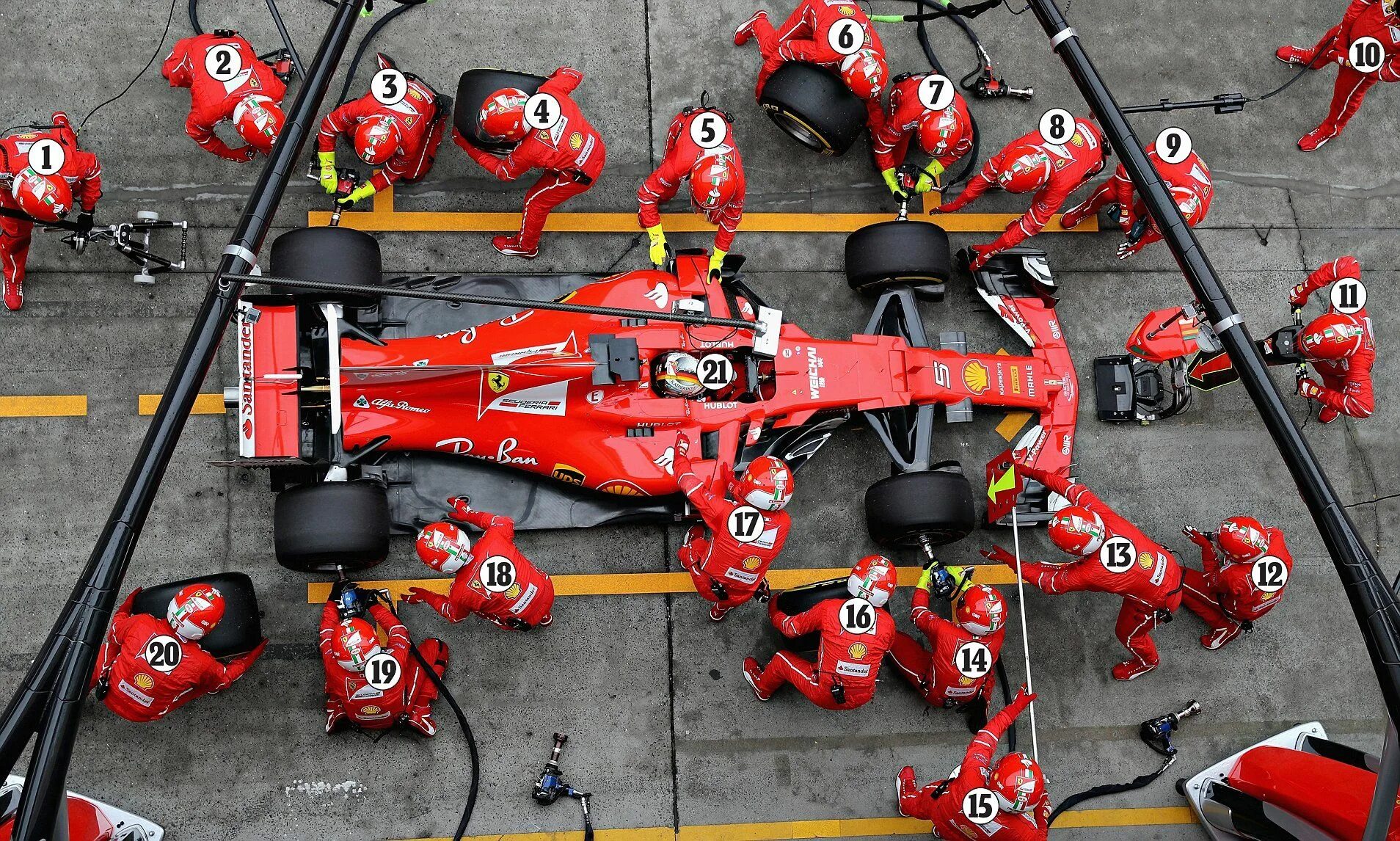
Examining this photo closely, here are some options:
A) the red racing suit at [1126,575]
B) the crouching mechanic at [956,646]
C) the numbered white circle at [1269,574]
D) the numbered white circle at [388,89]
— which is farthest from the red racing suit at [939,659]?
the numbered white circle at [388,89]

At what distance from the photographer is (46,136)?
21.8 ft

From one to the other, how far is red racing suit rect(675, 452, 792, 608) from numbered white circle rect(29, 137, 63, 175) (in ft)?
14.3

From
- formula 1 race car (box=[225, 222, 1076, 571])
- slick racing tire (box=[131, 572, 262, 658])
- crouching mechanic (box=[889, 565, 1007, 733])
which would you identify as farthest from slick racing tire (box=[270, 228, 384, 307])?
crouching mechanic (box=[889, 565, 1007, 733])

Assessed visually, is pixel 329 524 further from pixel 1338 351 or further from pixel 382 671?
pixel 1338 351

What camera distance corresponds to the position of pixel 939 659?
685cm

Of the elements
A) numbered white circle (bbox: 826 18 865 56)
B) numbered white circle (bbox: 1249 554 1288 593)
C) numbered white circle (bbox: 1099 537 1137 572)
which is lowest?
numbered white circle (bbox: 1249 554 1288 593)

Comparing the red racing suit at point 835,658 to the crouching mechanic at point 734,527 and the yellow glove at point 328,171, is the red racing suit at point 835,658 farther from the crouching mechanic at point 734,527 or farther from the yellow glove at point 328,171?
the yellow glove at point 328,171

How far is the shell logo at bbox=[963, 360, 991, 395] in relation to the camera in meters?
7.35

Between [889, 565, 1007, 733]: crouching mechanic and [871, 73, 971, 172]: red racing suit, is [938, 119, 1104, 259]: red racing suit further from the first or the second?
[889, 565, 1007, 733]: crouching mechanic

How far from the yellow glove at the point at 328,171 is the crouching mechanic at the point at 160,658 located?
9.44 ft

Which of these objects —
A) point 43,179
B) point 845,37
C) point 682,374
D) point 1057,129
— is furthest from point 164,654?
point 1057,129

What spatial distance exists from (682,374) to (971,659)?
263 cm

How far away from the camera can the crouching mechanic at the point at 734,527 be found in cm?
633

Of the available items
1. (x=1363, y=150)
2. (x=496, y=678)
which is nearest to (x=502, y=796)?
(x=496, y=678)
